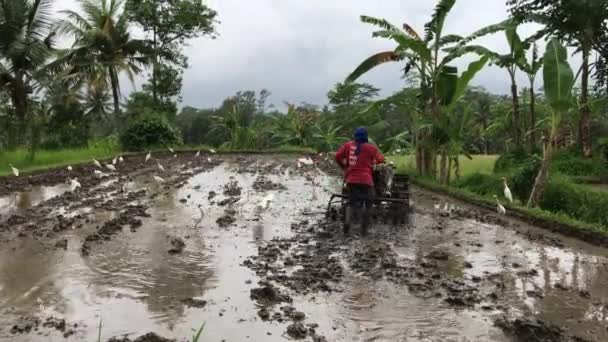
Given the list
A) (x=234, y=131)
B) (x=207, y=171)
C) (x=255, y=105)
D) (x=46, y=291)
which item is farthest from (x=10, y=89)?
(x=255, y=105)

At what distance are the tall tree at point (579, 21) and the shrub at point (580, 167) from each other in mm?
751

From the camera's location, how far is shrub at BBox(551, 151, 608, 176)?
53.6ft

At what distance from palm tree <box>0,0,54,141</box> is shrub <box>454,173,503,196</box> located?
15197 mm

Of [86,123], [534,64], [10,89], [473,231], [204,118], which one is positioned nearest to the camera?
[473,231]

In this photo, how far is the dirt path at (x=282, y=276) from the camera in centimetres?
466

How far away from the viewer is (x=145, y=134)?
26234mm

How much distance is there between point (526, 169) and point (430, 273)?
7.01 metres

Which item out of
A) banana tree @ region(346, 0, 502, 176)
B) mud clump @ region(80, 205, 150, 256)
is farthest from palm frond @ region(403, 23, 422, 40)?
mud clump @ region(80, 205, 150, 256)

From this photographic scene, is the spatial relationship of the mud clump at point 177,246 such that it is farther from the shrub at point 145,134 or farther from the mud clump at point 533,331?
the shrub at point 145,134

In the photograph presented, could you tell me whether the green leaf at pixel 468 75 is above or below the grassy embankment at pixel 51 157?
above

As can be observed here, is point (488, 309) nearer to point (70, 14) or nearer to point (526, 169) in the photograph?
point (526, 169)

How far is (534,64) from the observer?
17281 millimetres

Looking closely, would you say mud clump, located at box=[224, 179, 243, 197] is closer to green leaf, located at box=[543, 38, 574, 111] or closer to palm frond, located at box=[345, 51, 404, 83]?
palm frond, located at box=[345, 51, 404, 83]

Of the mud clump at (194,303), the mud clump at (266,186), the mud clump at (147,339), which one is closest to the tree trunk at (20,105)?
the mud clump at (266,186)
